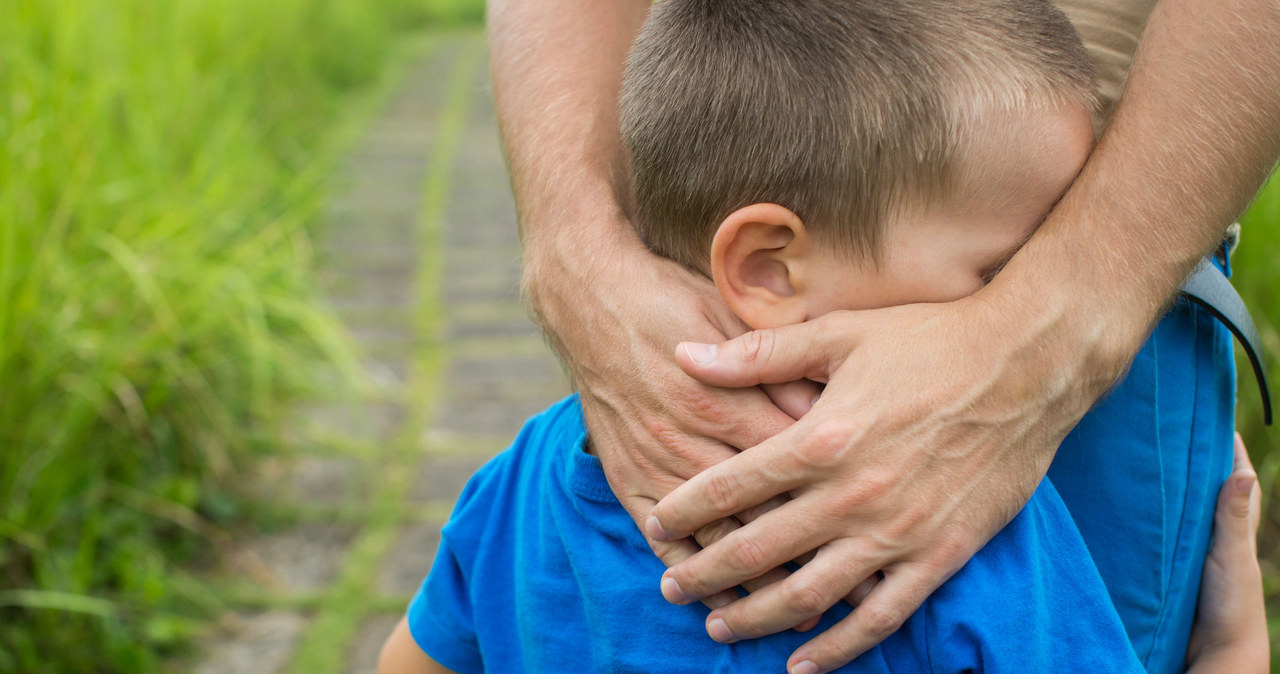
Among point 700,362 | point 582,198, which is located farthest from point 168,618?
point 700,362

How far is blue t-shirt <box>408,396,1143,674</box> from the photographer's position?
972 mm

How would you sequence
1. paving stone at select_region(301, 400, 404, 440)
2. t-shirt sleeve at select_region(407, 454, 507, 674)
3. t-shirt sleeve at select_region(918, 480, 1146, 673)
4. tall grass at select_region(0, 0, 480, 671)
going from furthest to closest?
1. paving stone at select_region(301, 400, 404, 440)
2. tall grass at select_region(0, 0, 480, 671)
3. t-shirt sleeve at select_region(407, 454, 507, 674)
4. t-shirt sleeve at select_region(918, 480, 1146, 673)

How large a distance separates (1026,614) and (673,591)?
323 mm

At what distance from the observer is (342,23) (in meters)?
6.95

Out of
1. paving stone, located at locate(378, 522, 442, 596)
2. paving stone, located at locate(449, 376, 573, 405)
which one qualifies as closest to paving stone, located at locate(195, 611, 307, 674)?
paving stone, located at locate(378, 522, 442, 596)

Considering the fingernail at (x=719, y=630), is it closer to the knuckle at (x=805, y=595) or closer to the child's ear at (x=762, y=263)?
the knuckle at (x=805, y=595)

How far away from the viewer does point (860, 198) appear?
102 centimetres

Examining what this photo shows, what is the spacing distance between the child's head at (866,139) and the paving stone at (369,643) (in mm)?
1629

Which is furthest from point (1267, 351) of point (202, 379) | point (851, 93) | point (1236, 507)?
point (202, 379)

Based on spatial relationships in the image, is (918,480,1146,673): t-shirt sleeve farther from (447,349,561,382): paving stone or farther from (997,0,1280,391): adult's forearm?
(447,349,561,382): paving stone

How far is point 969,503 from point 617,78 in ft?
2.74

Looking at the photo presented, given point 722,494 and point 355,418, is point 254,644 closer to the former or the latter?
point 355,418

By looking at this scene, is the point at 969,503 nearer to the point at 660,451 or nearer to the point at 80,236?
the point at 660,451

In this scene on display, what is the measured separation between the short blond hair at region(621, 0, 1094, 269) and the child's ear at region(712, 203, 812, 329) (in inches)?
1.0
